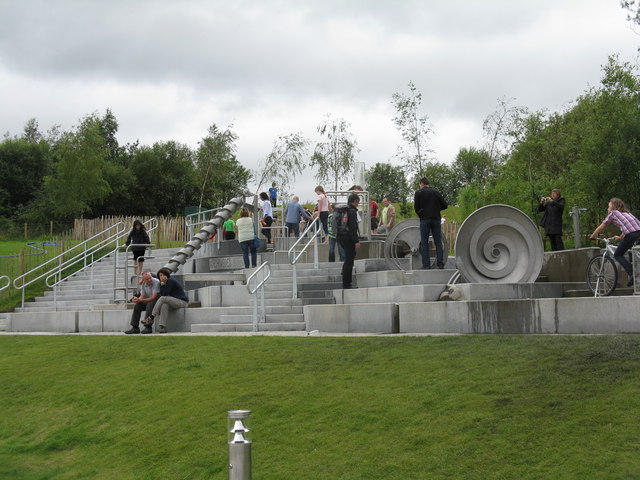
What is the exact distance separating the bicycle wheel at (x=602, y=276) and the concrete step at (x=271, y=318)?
5266 mm

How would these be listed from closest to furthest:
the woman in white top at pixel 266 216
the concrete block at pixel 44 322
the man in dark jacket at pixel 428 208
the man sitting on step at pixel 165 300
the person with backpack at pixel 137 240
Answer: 1. the man in dark jacket at pixel 428 208
2. the man sitting on step at pixel 165 300
3. the concrete block at pixel 44 322
4. the person with backpack at pixel 137 240
5. the woman in white top at pixel 266 216

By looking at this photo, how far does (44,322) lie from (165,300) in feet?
15.1

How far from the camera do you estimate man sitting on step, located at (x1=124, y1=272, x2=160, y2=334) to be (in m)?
16.9

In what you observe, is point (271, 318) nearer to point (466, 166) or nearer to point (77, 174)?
point (77, 174)

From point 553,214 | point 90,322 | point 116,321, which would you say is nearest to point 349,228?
point 553,214

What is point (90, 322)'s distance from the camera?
18828 millimetres

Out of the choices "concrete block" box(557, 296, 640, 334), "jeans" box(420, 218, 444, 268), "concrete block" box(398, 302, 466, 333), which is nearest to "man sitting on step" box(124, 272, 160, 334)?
"jeans" box(420, 218, 444, 268)

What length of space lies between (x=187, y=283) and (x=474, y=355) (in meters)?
13.6

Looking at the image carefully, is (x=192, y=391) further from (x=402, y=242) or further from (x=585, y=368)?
(x=402, y=242)

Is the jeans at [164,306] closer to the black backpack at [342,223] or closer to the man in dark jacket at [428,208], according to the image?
the black backpack at [342,223]

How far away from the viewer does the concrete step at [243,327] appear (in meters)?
15.7

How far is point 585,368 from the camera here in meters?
8.73

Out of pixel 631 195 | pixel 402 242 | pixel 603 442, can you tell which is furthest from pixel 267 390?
pixel 631 195

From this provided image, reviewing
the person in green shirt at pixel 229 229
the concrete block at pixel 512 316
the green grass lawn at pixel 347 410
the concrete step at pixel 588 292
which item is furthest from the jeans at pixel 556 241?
the person in green shirt at pixel 229 229
